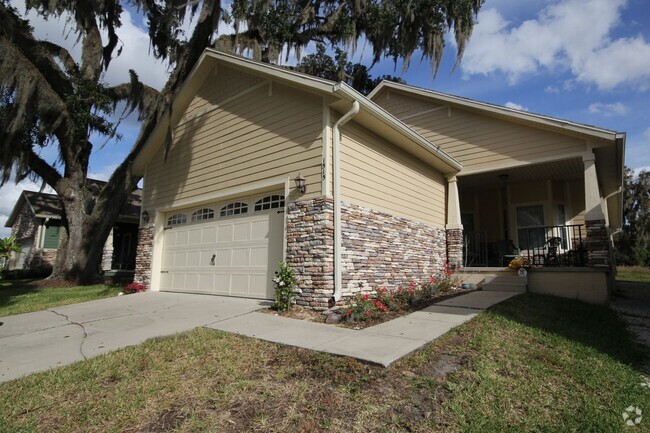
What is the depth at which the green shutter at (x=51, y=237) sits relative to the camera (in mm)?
18891

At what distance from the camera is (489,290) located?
8.98 meters

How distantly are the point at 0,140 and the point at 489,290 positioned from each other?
1433 centimetres

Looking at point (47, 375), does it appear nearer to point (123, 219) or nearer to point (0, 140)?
point (0, 140)

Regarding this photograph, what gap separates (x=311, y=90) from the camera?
23.2ft

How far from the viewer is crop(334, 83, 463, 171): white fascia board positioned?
257 inches

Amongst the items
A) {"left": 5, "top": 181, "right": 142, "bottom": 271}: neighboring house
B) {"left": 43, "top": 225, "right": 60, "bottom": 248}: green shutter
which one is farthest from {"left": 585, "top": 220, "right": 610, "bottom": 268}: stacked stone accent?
{"left": 43, "top": 225, "right": 60, "bottom": 248}: green shutter

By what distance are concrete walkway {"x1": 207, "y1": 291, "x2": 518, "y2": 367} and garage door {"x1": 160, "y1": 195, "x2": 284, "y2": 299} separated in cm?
149

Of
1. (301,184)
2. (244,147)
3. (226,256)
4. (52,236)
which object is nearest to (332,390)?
(301,184)

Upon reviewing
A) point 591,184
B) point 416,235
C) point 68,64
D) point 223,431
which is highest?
point 68,64

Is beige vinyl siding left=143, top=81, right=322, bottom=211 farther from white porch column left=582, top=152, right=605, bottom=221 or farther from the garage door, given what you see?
white porch column left=582, top=152, right=605, bottom=221

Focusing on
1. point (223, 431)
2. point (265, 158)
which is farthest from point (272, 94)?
point (223, 431)

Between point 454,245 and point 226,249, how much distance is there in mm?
6332

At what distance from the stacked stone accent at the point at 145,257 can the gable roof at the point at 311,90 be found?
7.41 feet

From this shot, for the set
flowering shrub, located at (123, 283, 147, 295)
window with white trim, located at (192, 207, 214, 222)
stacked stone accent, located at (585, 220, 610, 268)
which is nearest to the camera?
stacked stone accent, located at (585, 220, 610, 268)
